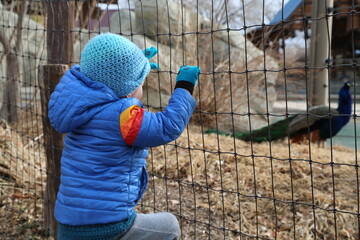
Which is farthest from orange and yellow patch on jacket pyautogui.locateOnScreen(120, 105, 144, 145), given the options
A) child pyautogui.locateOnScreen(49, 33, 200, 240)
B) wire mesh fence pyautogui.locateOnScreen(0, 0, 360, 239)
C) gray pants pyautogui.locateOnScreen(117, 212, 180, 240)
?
wire mesh fence pyautogui.locateOnScreen(0, 0, 360, 239)

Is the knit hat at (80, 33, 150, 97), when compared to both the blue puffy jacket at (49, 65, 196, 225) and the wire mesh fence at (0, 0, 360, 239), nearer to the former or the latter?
the blue puffy jacket at (49, 65, 196, 225)

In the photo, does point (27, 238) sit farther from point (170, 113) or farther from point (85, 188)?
point (170, 113)

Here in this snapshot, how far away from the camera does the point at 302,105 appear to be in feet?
31.4

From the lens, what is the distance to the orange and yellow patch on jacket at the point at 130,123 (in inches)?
56.0

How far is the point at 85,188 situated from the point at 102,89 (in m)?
0.40

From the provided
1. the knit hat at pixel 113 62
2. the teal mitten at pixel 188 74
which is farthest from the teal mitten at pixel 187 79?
the knit hat at pixel 113 62

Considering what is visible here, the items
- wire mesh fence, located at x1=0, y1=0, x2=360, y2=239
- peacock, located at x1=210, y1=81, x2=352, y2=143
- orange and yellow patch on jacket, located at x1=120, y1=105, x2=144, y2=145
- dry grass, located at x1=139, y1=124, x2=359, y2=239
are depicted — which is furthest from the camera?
peacock, located at x1=210, y1=81, x2=352, y2=143

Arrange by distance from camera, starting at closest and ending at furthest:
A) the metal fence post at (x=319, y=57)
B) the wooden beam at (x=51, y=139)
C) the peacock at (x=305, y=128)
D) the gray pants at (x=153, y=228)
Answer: the gray pants at (x=153, y=228) → the wooden beam at (x=51, y=139) → the peacock at (x=305, y=128) → the metal fence post at (x=319, y=57)

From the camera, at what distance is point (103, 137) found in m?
1.47

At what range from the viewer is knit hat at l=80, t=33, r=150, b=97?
4.76 ft

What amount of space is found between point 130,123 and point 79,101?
0.22 m

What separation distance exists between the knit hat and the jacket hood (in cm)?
3

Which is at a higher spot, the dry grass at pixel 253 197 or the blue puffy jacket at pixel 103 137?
the blue puffy jacket at pixel 103 137

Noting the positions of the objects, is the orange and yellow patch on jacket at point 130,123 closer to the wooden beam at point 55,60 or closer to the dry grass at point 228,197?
the dry grass at point 228,197
